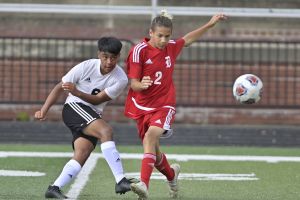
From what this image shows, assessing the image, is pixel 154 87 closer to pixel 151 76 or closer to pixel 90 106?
pixel 151 76

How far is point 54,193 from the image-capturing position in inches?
351

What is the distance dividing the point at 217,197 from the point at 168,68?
4.26 ft

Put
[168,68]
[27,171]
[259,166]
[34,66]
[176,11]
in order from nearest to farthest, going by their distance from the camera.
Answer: [168,68]
[27,171]
[259,166]
[176,11]
[34,66]

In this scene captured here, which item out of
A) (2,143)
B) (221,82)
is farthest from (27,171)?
(221,82)

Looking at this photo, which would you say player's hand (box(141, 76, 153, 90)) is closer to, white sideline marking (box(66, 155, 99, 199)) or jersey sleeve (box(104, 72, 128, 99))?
jersey sleeve (box(104, 72, 128, 99))

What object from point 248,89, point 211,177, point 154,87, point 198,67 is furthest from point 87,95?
point 198,67

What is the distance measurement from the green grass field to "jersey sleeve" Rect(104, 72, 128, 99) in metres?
0.95

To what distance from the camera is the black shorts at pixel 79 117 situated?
9.23m

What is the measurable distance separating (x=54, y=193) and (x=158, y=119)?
114 cm

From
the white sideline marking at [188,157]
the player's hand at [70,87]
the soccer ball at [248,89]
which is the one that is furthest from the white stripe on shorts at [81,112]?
the white sideline marking at [188,157]

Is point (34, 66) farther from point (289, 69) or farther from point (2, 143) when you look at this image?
point (289, 69)

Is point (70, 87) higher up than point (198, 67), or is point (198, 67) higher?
point (70, 87)

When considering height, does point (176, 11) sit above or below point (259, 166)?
above

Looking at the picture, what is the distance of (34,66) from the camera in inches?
675
